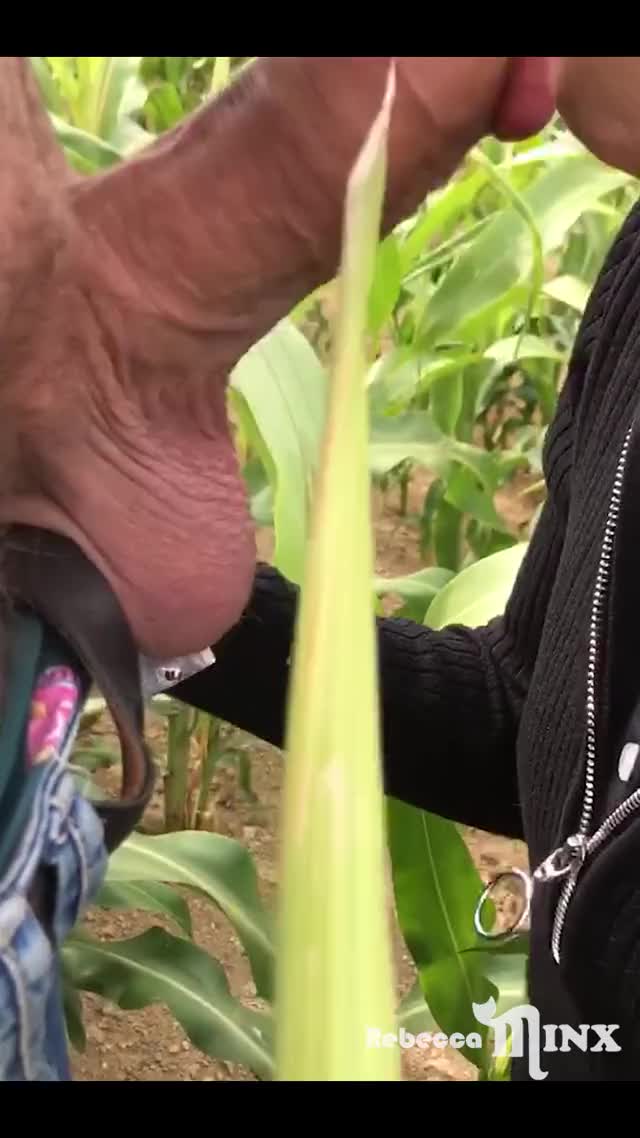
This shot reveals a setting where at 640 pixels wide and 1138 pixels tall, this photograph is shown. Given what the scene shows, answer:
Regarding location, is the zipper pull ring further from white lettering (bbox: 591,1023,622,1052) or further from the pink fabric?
the pink fabric

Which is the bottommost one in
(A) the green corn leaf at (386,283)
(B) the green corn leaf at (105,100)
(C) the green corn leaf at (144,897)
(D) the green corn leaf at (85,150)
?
(C) the green corn leaf at (144,897)

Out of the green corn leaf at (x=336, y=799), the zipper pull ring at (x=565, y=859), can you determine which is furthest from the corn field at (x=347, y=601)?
the zipper pull ring at (x=565, y=859)

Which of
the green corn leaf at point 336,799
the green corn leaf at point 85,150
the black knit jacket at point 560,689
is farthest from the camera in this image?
the green corn leaf at point 85,150

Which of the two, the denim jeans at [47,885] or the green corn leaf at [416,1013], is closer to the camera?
the denim jeans at [47,885]

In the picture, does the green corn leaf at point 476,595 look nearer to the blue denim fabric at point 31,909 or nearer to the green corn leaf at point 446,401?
the green corn leaf at point 446,401

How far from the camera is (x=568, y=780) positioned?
16.3 inches

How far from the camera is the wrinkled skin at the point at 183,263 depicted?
0.54 feet

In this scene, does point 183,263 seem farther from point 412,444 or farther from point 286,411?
point 412,444

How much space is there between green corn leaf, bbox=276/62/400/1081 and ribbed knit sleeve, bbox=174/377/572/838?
35 cm

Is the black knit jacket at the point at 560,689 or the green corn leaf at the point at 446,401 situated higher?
the green corn leaf at the point at 446,401

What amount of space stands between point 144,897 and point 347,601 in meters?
0.63

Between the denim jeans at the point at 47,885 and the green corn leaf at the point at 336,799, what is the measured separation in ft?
0.41

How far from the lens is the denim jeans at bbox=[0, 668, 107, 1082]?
0.21 meters

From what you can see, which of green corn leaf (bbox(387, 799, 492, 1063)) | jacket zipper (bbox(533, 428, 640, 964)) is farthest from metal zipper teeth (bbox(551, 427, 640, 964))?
green corn leaf (bbox(387, 799, 492, 1063))
